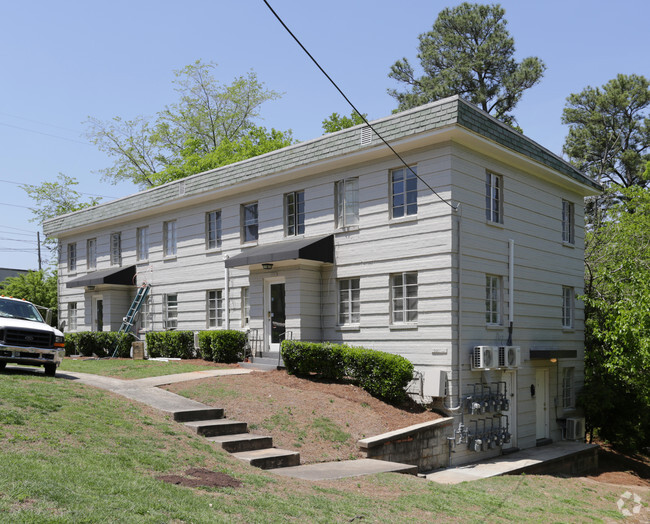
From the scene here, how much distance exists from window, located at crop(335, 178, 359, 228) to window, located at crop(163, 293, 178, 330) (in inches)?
326

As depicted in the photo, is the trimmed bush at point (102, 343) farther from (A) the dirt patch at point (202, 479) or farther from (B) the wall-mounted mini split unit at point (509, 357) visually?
(A) the dirt patch at point (202, 479)

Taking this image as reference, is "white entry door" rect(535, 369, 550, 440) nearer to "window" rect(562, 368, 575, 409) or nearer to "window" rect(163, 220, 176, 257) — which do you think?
"window" rect(562, 368, 575, 409)

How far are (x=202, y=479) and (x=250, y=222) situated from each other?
12945 millimetres

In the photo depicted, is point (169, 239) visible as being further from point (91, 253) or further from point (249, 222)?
point (91, 253)

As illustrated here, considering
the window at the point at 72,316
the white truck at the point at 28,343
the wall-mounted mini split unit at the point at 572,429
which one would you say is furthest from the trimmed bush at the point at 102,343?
the wall-mounted mini split unit at the point at 572,429

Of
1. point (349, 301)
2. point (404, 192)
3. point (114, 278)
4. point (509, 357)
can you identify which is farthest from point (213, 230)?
point (509, 357)

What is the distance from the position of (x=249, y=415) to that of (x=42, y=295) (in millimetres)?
28661

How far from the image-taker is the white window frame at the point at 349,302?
17.0 meters

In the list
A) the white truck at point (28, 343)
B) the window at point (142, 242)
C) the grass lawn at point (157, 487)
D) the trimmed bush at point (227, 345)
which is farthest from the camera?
the window at point (142, 242)

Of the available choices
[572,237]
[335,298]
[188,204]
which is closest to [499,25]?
[572,237]

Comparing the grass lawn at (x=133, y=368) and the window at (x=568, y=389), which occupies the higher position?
the grass lawn at (x=133, y=368)

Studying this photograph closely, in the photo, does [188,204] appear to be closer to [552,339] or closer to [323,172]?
[323,172]

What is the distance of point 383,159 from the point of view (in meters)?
16.3

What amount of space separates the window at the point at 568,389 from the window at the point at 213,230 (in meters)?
11.9
